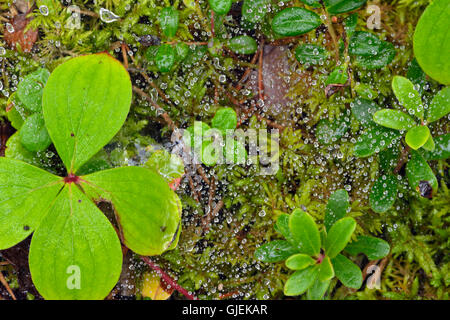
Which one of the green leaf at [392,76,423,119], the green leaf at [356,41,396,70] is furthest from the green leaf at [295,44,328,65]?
the green leaf at [392,76,423,119]

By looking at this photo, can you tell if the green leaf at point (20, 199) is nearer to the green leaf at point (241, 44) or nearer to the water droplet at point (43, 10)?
the water droplet at point (43, 10)

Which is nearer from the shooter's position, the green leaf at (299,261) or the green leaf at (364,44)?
the green leaf at (299,261)

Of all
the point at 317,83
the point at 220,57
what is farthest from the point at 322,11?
the point at 220,57

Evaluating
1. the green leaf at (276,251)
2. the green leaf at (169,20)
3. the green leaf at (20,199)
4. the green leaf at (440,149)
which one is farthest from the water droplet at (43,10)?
the green leaf at (440,149)

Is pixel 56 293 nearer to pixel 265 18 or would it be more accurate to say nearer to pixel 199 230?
pixel 199 230

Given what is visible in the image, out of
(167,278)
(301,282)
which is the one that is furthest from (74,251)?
(301,282)

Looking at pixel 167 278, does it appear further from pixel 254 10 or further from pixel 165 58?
pixel 254 10
